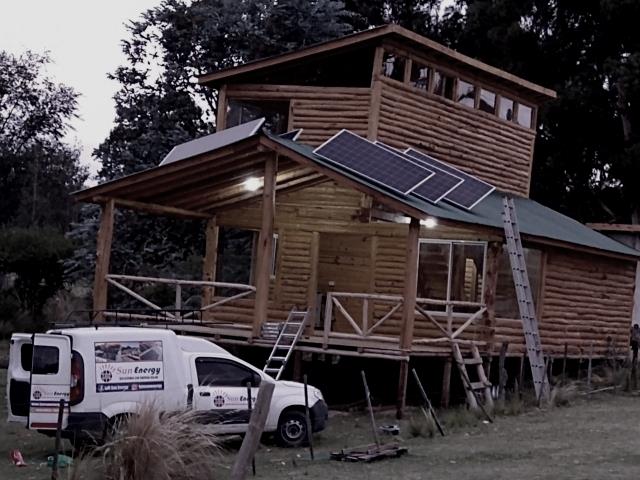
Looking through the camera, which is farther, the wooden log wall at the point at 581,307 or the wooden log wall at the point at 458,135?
the wooden log wall at the point at 458,135

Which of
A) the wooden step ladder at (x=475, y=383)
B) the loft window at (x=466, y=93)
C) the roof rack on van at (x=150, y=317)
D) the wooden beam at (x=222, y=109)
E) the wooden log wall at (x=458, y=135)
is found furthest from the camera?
the loft window at (x=466, y=93)

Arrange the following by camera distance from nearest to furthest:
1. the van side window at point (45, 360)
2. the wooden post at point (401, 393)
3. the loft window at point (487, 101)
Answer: the van side window at point (45, 360)
the wooden post at point (401, 393)
the loft window at point (487, 101)

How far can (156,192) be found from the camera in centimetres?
2141

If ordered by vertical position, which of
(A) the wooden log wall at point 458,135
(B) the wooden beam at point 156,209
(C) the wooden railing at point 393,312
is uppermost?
(A) the wooden log wall at point 458,135

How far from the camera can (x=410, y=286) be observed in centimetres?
1858

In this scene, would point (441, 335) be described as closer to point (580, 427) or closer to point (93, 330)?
point (580, 427)

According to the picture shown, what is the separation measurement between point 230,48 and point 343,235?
13681mm

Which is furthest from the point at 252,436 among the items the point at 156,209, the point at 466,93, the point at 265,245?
the point at 466,93

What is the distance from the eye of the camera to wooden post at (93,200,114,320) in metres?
20.4

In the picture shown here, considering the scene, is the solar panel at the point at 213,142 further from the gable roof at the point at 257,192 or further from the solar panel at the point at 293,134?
the solar panel at the point at 293,134

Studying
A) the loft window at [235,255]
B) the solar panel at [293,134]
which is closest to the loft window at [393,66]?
the solar panel at [293,134]

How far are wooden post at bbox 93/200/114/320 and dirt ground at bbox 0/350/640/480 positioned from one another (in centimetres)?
320

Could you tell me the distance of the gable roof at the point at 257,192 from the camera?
746 inches

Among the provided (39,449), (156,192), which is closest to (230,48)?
(156,192)
